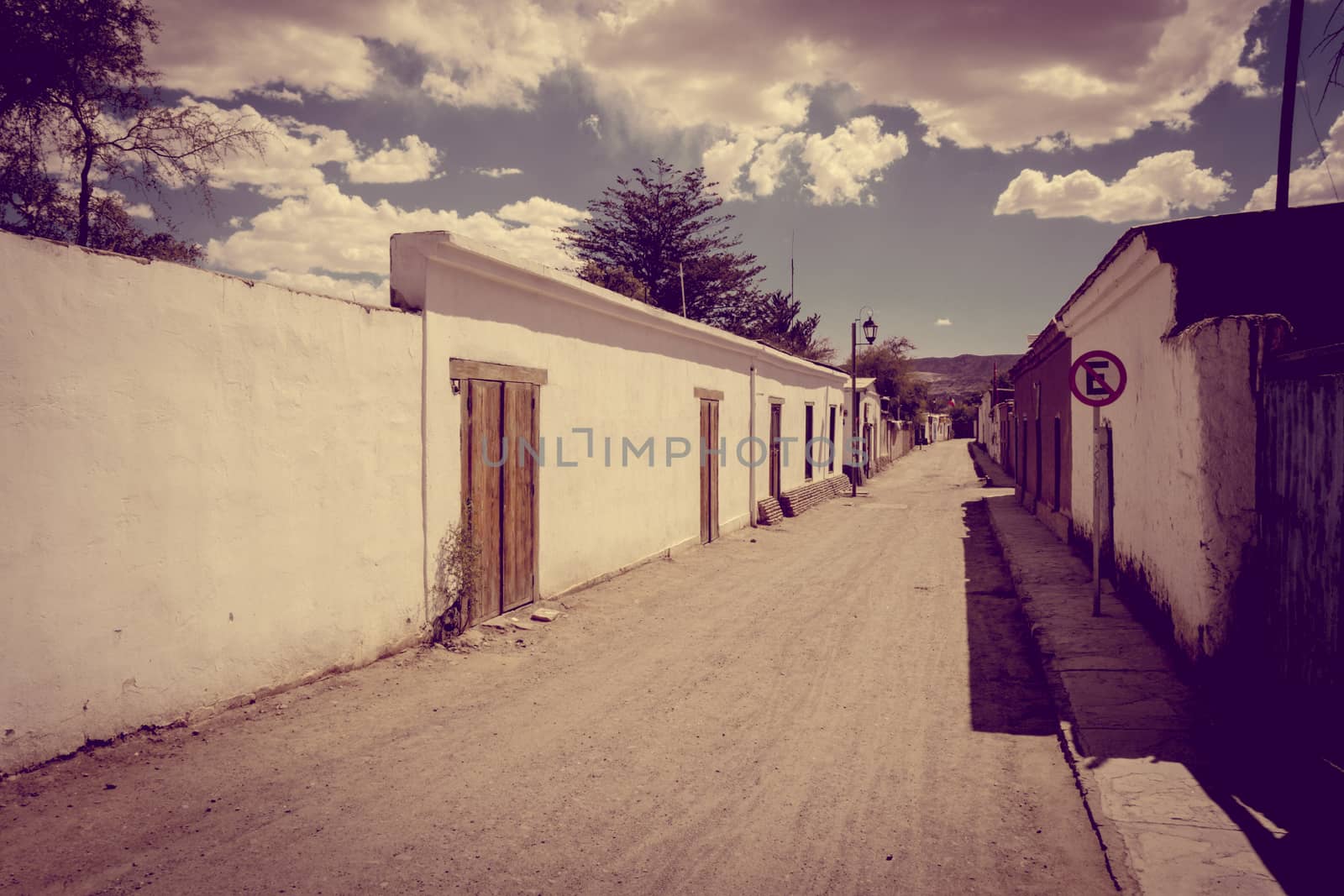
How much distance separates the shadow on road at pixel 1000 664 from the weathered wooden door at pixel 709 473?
4.25m

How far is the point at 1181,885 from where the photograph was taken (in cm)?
292

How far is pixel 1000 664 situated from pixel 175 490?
5902 millimetres

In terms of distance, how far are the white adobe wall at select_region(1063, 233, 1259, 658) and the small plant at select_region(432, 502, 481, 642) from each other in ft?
17.8

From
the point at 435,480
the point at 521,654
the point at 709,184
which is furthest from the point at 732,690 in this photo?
the point at 709,184

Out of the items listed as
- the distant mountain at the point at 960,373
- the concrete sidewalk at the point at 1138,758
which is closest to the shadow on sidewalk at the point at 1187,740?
the concrete sidewalk at the point at 1138,758

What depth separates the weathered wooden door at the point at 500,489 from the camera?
678 centimetres

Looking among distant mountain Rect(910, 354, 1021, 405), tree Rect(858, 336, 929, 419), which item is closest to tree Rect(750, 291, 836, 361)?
tree Rect(858, 336, 929, 419)

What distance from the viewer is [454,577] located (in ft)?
21.5

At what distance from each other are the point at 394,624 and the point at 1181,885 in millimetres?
5077

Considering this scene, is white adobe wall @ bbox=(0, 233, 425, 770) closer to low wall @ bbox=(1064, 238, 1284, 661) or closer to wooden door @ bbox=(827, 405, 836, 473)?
low wall @ bbox=(1064, 238, 1284, 661)

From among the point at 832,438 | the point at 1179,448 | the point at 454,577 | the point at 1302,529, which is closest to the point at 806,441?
the point at 832,438

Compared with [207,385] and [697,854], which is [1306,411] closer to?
[697,854]

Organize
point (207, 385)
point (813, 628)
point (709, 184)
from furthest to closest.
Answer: point (709, 184) < point (813, 628) < point (207, 385)

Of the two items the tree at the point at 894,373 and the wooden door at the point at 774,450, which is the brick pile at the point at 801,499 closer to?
the wooden door at the point at 774,450
